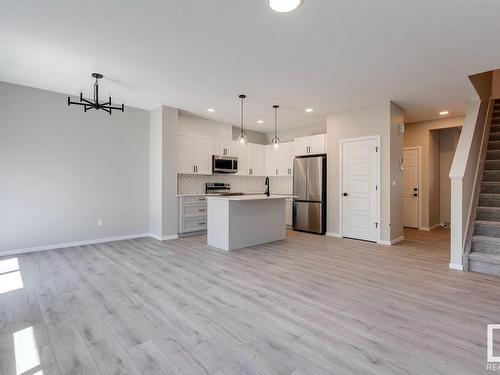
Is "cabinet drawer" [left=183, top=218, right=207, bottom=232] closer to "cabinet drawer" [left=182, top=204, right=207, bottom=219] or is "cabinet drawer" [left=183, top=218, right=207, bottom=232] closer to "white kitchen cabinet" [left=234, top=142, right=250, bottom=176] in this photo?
"cabinet drawer" [left=182, top=204, right=207, bottom=219]

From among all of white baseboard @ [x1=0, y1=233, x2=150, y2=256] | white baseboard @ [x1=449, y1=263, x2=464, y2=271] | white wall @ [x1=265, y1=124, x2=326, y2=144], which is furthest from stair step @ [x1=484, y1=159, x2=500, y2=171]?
white baseboard @ [x1=0, y1=233, x2=150, y2=256]

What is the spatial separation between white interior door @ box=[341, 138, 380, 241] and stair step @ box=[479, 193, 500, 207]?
156cm

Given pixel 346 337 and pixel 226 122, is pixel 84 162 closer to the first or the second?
pixel 226 122

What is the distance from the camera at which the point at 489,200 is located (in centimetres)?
420

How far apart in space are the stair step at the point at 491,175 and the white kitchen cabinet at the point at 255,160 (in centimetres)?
487

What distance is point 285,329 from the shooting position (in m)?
2.10

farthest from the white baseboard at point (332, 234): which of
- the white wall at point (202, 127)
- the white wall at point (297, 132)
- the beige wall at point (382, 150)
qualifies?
the white wall at point (202, 127)

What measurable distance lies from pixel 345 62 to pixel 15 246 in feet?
18.8

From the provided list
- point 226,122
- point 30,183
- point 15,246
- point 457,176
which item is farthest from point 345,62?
point 15,246

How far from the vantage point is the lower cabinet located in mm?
5680

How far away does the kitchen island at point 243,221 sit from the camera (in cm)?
455

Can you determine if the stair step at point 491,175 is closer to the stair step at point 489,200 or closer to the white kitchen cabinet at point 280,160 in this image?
the stair step at point 489,200

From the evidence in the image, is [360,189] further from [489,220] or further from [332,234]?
[489,220]

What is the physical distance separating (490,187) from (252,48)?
14.8ft
